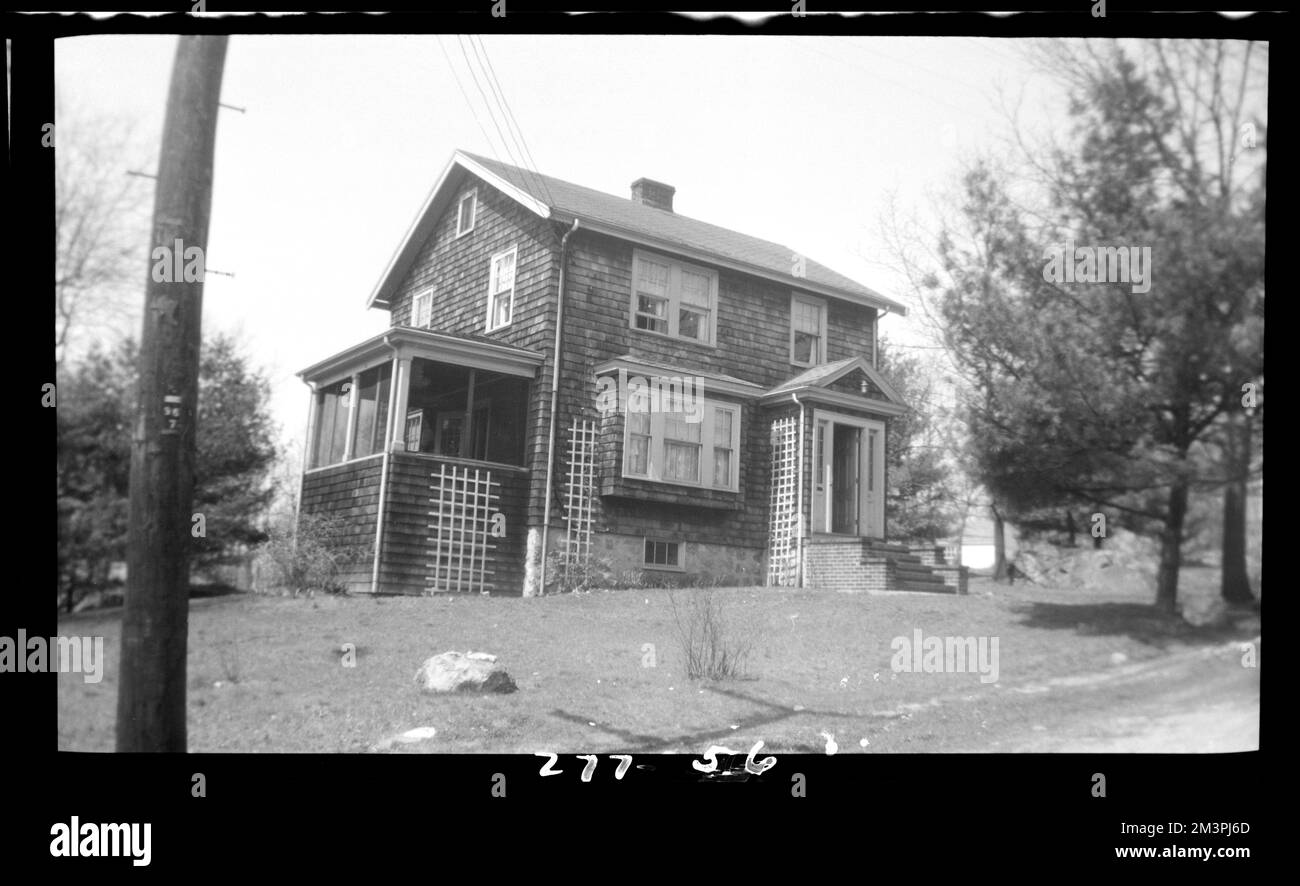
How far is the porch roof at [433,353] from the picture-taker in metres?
5.03

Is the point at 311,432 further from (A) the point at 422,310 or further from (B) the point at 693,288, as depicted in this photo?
(B) the point at 693,288

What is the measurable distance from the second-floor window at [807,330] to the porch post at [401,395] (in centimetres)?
223

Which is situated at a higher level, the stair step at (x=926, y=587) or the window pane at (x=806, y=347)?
the window pane at (x=806, y=347)

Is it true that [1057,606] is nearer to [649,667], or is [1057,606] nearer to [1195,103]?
[649,667]

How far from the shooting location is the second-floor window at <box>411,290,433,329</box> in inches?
212

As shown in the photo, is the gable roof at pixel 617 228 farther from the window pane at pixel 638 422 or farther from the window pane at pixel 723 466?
the window pane at pixel 723 466

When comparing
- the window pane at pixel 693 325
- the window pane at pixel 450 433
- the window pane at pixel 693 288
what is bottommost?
the window pane at pixel 450 433

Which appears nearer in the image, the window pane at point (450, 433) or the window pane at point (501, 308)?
the window pane at point (450, 433)

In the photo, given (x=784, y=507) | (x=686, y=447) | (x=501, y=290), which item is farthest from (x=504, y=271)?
(x=784, y=507)

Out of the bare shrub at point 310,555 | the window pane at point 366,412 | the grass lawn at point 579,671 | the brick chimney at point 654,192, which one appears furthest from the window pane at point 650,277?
the bare shrub at point 310,555

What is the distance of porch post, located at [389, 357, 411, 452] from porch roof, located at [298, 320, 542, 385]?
64 millimetres
